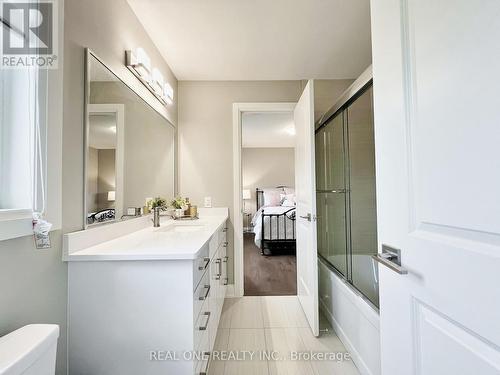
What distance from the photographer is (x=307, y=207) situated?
6.72 feet

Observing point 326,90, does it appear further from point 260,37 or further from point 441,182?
point 441,182

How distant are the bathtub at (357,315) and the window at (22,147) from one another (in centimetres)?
171

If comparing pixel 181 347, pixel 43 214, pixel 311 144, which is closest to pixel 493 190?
pixel 181 347

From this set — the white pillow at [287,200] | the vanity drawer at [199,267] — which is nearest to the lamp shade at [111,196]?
the vanity drawer at [199,267]

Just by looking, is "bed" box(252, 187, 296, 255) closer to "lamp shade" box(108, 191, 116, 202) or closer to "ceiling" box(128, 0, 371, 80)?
"ceiling" box(128, 0, 371, 80)

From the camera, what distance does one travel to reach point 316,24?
1.86 meters

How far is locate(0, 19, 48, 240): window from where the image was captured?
0.83m

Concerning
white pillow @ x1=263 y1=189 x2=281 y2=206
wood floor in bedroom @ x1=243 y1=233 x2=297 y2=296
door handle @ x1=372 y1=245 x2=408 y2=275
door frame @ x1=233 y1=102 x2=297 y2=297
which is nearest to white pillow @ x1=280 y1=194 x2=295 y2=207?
white pillow @ x1=263 y1=189 x2=281 y2=206

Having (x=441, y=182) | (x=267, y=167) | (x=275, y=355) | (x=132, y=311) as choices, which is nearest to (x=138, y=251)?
(x=132, y=311)

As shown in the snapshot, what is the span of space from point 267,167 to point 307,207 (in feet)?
16.1

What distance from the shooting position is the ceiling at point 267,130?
4402mm

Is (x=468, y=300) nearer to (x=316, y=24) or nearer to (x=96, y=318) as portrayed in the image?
(x=96, y=318)

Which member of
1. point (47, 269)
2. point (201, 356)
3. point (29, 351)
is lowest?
point (201, 356)

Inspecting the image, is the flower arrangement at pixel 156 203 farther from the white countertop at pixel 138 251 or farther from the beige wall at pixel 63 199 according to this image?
the beige wall at pixel 63 199
